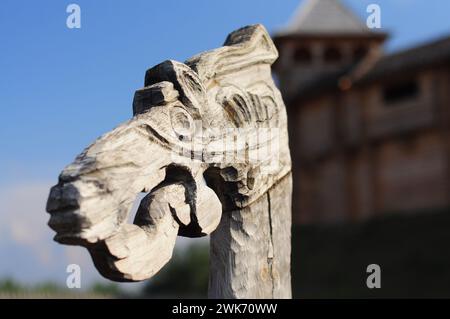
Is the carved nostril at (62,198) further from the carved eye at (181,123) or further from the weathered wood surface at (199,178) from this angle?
the carved eye at (181,123)

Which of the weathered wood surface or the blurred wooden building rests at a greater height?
the blurred wooden building

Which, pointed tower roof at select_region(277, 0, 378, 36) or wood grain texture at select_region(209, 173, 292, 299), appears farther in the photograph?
pointed tower roof at select_region(277, 0, 378, 36)

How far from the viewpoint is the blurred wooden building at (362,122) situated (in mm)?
18141

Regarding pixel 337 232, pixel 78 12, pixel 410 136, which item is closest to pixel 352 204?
pixel 337 232

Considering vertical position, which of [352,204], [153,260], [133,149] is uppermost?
[352,204]

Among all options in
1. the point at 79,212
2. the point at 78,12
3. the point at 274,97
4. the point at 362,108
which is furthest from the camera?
A: the point at 362,108

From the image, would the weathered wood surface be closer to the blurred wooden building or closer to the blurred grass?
the blurred grass

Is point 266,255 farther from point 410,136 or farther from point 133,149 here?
point 410,136

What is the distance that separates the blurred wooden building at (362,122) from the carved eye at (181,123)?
55.9 ft

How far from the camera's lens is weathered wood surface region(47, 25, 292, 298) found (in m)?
1.35

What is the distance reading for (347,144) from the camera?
1989 centimetres

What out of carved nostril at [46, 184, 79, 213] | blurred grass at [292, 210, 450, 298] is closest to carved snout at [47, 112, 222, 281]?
carved nostril at [46, 184, 79, 213]

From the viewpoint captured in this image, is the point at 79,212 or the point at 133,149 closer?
the point at 79,212

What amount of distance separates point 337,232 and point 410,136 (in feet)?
11.9
